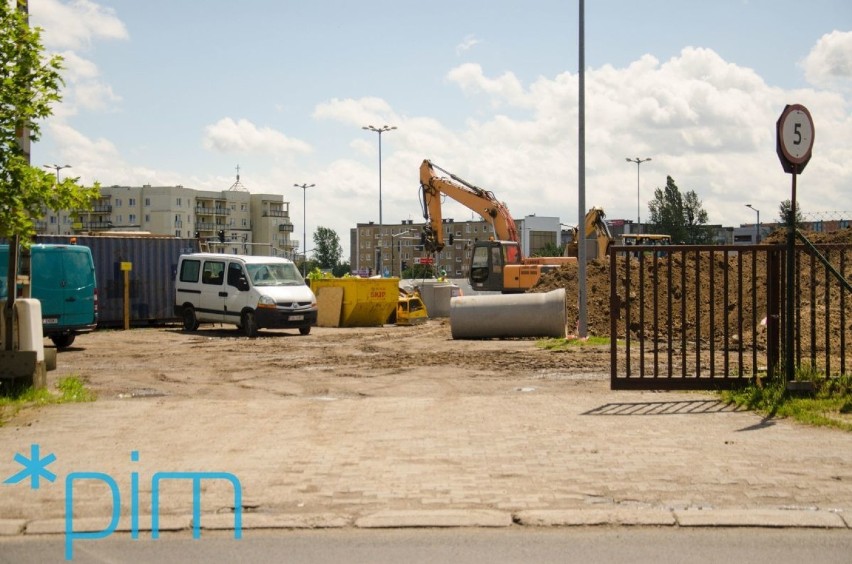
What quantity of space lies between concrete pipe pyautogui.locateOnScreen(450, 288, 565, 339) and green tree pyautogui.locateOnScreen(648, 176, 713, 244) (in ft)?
258

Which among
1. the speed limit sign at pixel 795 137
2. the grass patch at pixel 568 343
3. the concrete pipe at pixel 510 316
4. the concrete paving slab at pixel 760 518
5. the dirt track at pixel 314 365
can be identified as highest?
the speed limit sign at pixel 795 137

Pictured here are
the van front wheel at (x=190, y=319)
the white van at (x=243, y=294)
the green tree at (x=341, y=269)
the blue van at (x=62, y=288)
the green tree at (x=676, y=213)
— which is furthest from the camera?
the green tree at (x=341, y=269)

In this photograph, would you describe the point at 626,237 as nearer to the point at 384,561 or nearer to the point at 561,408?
the point at 561,408

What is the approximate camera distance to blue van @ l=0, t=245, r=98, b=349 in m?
21.2

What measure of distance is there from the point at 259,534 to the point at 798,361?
7.44m

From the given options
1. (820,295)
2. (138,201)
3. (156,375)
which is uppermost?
(138,201)

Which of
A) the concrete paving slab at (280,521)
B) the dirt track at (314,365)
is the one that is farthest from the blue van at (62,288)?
the concrete paving slab at (280,521)

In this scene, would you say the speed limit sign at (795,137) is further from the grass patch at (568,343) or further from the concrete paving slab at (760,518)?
the grass patch at (568,343)

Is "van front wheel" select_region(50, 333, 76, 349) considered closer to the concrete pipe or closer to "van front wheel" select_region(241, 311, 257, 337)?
"van front wheel" select_region(241, 311, 257, 337)

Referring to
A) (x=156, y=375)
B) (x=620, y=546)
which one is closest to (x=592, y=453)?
(x=620, y=546)

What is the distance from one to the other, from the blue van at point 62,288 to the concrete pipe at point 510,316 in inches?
333

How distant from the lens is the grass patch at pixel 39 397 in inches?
422

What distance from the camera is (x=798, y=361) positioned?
36.8 feet

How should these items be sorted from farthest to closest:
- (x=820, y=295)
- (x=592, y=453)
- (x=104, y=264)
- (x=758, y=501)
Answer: (x=104, y=264)
(x=820, y=295)
(x=592, y=453)
(x=758, y=501)
